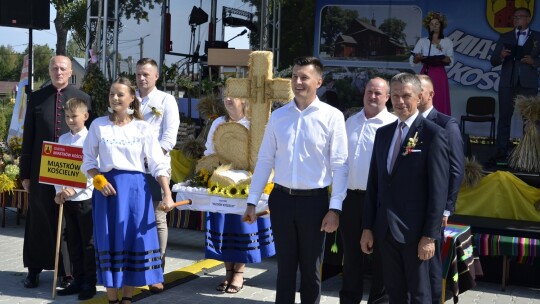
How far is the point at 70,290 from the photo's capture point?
629cm

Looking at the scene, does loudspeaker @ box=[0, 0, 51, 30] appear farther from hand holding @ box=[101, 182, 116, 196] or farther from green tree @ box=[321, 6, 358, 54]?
hand holding @ box=[101, 182, 116, 196]

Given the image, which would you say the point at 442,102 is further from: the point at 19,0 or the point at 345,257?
the point at 19,0

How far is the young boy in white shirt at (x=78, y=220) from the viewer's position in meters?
6.17

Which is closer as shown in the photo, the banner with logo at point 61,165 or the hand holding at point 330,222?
the hand holding at point 330,222

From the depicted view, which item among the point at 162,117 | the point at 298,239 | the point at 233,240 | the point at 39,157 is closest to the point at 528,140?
the point at 233,240

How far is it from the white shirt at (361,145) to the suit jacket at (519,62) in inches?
172

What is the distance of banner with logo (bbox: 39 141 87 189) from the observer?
6098 mm

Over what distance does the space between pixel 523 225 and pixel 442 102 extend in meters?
3.08

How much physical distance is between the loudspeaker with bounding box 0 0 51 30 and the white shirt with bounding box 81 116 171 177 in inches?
224

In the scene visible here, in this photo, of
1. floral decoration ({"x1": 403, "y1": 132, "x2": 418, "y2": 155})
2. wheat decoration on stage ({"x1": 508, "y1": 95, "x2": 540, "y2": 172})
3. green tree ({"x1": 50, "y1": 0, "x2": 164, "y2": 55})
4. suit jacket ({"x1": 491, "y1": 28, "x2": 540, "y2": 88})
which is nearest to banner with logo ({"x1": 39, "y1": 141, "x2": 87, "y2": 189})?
floral decoration ({"x1": 403, "y1": 132, "x2": 418, "y2": 155})

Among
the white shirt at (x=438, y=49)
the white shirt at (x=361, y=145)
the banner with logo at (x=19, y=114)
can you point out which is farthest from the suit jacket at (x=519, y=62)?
the banner with logo at (x=19, y=114)

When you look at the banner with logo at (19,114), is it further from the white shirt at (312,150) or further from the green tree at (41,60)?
the green tree at (41,60)

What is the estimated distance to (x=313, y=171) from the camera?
481 cm

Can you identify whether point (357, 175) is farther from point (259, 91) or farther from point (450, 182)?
point (259, 91)
